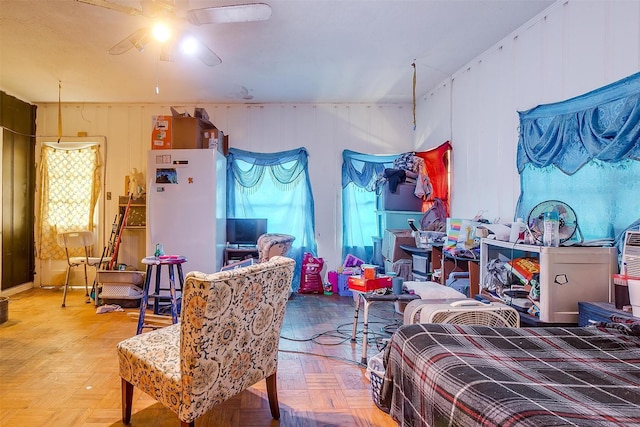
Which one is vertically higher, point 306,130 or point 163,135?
point 306,130

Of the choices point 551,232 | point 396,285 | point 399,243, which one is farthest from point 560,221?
point 399,243

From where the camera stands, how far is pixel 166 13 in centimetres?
242

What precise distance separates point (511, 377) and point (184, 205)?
12.7 feet

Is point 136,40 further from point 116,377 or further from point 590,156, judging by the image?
point 590,156

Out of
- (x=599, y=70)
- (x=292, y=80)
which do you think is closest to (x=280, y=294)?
(x=599, y=70)

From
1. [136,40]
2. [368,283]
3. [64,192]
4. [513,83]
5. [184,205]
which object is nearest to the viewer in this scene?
[136,40]

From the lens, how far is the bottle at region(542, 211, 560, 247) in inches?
84.6

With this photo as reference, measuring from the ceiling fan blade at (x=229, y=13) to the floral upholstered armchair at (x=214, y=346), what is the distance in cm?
166

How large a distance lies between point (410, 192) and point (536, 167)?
1.79m

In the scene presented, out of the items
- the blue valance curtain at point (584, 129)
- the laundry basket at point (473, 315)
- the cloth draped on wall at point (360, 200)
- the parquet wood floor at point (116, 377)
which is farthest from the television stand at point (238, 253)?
the blue valance curtain at point (584, 129)

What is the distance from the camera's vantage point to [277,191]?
17.5ft

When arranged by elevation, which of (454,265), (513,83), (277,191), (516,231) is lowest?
(454,265)

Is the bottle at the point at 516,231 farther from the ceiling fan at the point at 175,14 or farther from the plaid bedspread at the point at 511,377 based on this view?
the ceiling fan at the point at 175,14

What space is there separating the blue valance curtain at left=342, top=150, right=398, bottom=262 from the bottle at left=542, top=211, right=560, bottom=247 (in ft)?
10.4
